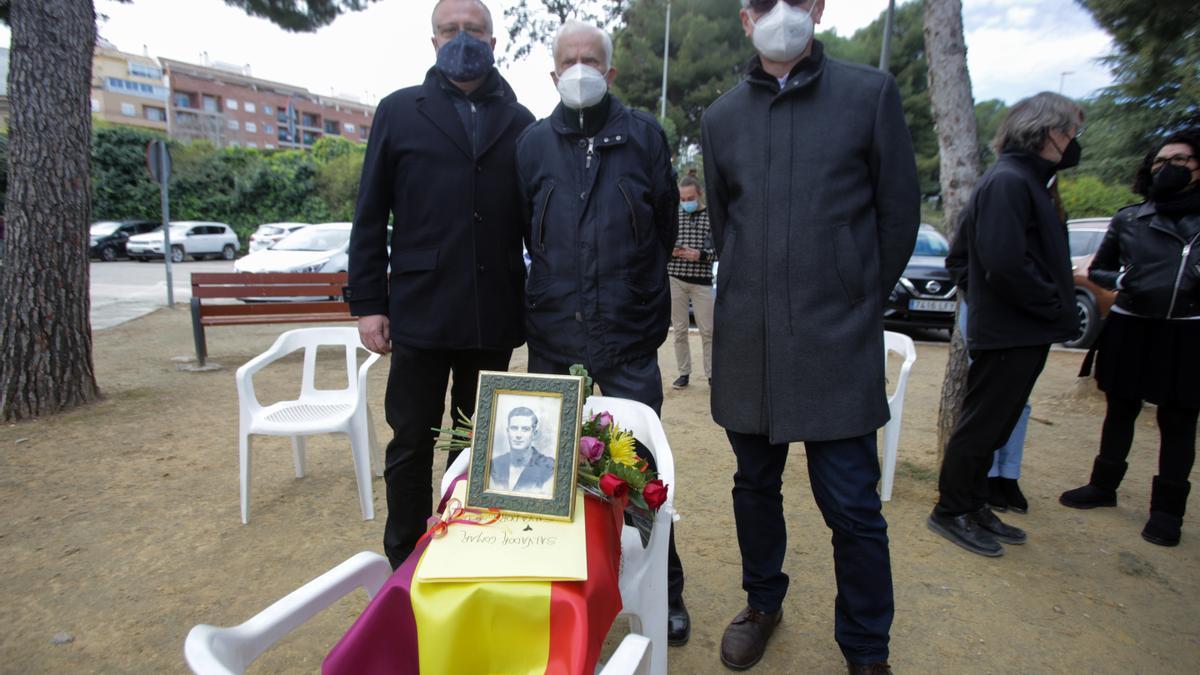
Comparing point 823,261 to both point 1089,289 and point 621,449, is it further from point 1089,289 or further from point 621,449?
point 1089,289

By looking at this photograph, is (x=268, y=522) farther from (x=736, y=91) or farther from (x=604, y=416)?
(x=736, y=91)

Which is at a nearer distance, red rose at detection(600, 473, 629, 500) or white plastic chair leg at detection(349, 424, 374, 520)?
red rose at detection(600, 473, 629, 500)

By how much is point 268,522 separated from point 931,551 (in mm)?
3103

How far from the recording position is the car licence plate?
8.48m

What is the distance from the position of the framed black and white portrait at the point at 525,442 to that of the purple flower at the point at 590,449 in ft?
0.25

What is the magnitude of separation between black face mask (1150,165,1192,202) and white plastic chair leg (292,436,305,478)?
4.49 m

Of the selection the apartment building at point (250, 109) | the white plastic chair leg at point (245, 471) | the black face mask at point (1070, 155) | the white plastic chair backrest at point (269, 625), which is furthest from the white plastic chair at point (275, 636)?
the apartment building at point (250, 109)

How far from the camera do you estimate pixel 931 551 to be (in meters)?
3.03

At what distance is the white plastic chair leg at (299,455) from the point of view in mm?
3777

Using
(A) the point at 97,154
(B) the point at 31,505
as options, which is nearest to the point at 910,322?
(B) the point at 31,505

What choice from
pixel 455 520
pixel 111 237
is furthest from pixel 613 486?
pixel 111 237

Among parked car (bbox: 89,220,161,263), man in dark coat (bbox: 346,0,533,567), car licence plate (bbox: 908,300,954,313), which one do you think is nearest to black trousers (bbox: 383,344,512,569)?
man in dark coat (bbox: 346,0,533,567)

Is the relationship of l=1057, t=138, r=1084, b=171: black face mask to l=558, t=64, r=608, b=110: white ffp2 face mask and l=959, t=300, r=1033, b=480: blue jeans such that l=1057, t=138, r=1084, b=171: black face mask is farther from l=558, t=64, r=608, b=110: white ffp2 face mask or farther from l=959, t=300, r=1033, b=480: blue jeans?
l=558, t=64, r=608, b=110: white ffp2 face mask

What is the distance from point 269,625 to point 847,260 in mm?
1671
